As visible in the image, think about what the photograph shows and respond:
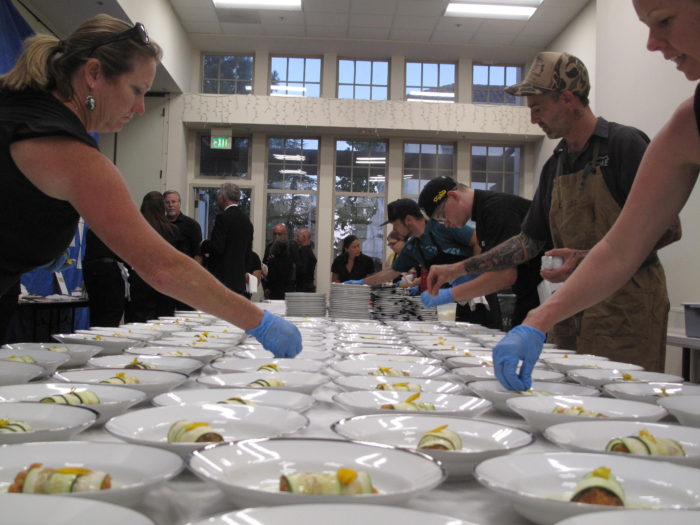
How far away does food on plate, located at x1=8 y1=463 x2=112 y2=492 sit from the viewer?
0.49 metres

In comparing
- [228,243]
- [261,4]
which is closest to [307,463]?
[228,243]

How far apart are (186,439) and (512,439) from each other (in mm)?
374

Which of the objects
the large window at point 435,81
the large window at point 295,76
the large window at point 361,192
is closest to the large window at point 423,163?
the large window at point 361,192

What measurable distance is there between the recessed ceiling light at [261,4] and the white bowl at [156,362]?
20.8ft

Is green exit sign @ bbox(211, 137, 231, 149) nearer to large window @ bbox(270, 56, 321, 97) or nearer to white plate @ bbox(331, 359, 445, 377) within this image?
large window @ bbox(270, 56, 321, 97)

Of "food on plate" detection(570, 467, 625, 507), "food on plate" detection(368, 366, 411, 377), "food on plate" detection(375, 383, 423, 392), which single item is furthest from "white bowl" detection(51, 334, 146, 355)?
"food on plate" detection(570, 467, 625, 507)

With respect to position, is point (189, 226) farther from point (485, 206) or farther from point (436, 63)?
point (436, 63)

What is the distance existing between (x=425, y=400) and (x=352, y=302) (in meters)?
2.16

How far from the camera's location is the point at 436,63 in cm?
838

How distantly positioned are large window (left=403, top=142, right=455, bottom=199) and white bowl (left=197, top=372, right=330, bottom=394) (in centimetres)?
733

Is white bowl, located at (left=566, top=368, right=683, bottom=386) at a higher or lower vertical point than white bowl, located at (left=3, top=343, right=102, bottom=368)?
lower

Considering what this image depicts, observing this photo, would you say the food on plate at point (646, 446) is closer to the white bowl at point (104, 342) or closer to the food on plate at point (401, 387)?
the food on plate at point (401, 387)

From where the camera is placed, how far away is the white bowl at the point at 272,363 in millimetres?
1255

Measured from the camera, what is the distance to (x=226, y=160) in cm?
827
